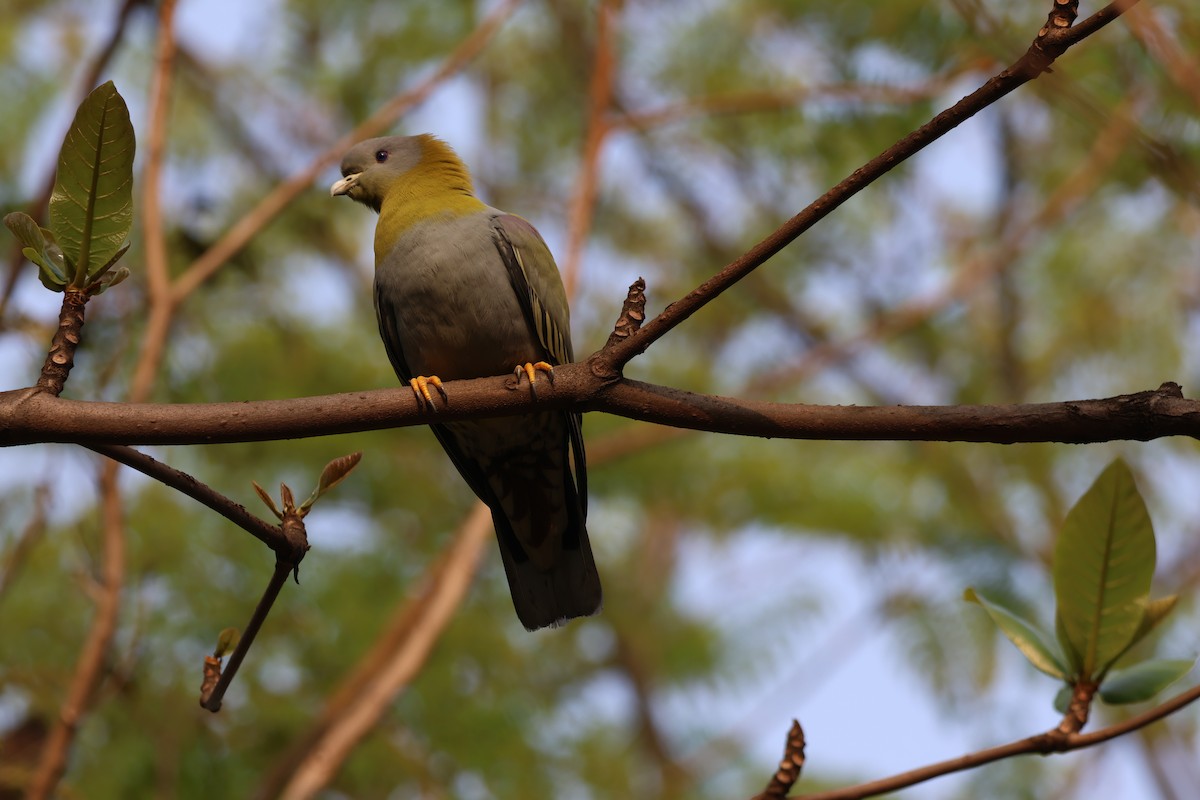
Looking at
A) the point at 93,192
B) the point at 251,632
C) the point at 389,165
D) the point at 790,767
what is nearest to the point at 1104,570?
the point at 790,767

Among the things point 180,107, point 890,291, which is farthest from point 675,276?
point 180,107

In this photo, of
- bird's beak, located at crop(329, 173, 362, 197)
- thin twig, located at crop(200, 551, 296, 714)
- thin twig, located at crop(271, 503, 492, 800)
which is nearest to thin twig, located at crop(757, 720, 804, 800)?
thin twig, located at crop(200, 551, 296, 714)

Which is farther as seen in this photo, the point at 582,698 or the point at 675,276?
the point at 675,276

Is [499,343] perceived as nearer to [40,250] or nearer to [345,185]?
[345,185]

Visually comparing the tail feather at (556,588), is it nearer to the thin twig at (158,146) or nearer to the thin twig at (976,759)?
the thin twig at (976,759)

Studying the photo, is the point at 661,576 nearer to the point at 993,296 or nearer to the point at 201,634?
the point at 993,296

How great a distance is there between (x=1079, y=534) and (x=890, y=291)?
499 cm

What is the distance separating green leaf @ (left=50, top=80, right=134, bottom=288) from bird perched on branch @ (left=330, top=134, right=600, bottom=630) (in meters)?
1.65

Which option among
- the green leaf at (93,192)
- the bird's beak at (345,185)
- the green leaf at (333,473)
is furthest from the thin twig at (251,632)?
the bird's beak at (345,185)

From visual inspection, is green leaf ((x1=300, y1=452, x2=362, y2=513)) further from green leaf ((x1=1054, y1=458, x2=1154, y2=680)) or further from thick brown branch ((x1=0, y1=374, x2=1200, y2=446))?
green leaf ((x1=1054, y1=458, x2=1154, y2=680))

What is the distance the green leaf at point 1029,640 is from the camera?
8.55ft

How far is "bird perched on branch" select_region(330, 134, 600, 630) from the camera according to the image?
3.84 metres

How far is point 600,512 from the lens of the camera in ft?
22.9

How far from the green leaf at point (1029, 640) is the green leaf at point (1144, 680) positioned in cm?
11
